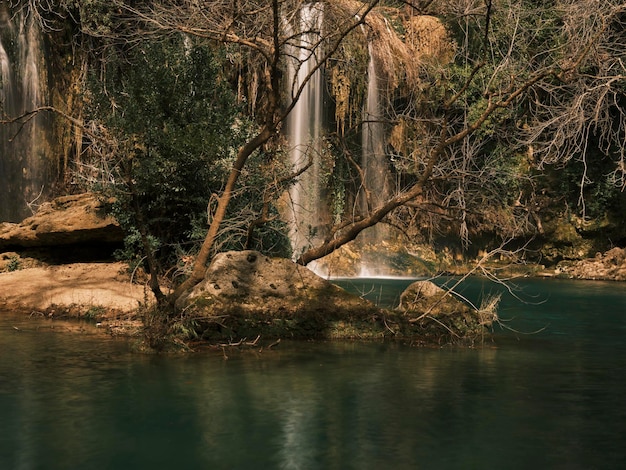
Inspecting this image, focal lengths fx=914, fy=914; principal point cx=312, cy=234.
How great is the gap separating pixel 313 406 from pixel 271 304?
12.4 ft

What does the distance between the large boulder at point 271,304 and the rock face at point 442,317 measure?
593mm

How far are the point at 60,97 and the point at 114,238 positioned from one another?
6.96 m

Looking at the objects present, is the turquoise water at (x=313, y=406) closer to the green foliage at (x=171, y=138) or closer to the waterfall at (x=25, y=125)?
the green foliage at (x=171, y=138)

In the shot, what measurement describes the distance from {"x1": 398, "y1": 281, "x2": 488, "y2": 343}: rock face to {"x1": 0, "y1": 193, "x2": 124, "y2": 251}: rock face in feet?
21.2

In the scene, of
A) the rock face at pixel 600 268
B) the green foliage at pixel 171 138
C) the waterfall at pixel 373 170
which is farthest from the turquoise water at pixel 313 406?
the waterfall at pixel 373 170

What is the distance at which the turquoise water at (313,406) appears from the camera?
25.8 ft

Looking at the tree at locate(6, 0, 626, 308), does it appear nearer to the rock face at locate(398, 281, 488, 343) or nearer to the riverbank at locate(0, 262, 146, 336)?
the rock face at locate(398, 281, 488, 343)

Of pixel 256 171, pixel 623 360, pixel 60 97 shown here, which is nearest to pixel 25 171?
pixel 60 97

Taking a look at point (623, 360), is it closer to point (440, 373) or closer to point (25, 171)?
point (440, 373)

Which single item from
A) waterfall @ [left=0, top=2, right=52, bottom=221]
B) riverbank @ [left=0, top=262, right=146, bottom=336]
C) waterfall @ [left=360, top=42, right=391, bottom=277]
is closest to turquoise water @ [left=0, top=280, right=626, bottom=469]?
riverbank @ [left=0, top=262, right=146, bottom=336]

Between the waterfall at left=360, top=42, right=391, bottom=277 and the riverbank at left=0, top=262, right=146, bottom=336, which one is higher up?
the waterfall at left=360, top=42, right=391, bottom=277

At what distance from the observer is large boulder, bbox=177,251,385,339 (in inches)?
502

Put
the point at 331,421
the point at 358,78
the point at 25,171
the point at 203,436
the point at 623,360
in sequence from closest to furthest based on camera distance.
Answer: the point at 203,436
the point at 331,421
the point at 623,360
the point at 25,171
the point at 358,78

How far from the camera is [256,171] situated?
16.0 metres
